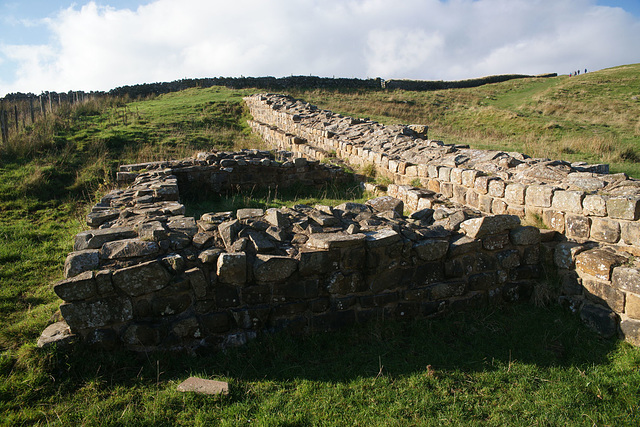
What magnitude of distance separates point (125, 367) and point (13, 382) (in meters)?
0.78

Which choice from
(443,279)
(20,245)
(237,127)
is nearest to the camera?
(443,279)

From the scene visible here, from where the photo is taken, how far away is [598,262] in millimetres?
4211

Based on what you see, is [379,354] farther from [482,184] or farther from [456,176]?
[456,176]

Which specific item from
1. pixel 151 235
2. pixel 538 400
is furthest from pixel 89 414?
pixel 538 400

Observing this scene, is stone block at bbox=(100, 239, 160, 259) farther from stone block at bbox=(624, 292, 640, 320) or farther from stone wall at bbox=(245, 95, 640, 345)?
stone block at bbox=(624, 292, 640, 320)

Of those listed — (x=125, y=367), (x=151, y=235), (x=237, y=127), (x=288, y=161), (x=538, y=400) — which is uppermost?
(x=237, y=127)

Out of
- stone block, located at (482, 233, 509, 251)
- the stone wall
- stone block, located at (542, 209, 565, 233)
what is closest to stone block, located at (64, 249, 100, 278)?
stone block, located at (482, 233, 509, 251)

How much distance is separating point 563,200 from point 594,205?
0.38 meters

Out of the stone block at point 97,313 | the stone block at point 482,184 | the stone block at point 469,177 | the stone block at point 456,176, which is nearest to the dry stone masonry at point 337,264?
the stone block at point 97,313

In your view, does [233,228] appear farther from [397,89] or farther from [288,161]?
[397,89]

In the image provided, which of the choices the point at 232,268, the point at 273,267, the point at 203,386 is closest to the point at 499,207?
the point at 273,267

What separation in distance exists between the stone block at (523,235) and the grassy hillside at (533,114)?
597 cm

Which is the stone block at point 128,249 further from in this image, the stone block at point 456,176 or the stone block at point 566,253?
the stone block at point 456,176

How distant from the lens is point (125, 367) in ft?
10.9
